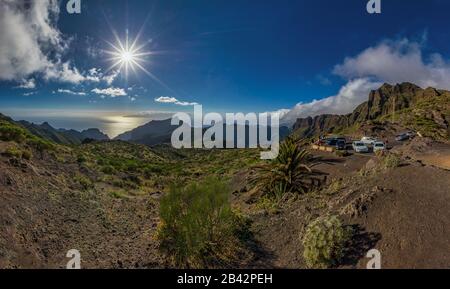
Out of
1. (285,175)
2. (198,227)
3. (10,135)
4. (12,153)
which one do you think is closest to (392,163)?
(285,175)

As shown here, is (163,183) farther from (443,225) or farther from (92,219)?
(443,225)

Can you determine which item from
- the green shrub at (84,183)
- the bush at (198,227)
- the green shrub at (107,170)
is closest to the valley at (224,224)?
the bush at (198,227)

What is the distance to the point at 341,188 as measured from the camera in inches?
594

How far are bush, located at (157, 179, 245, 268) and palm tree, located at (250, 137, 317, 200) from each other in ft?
23.7

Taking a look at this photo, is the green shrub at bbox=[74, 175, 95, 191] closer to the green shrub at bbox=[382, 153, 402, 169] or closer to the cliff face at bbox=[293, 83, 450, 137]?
the green shrub at bbox=[382, 153, 402, 169]

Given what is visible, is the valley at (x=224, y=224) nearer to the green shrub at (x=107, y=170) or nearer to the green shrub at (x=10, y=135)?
the green shrub at (x=10, y=135)

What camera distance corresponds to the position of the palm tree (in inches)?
725

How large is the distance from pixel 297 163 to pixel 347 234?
32.0 feet

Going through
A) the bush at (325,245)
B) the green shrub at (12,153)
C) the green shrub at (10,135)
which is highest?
the green shrub at (10,135)

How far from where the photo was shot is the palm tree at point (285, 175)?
1842 cm

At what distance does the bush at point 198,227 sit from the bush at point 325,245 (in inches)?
93.9

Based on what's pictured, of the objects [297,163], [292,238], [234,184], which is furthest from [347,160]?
[292,238]

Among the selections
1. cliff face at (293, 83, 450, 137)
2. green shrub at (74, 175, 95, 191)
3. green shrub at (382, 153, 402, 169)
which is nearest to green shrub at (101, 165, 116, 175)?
green shrub at (74, 175, 95, 191)

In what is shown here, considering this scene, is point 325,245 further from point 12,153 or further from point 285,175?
point 12,153
